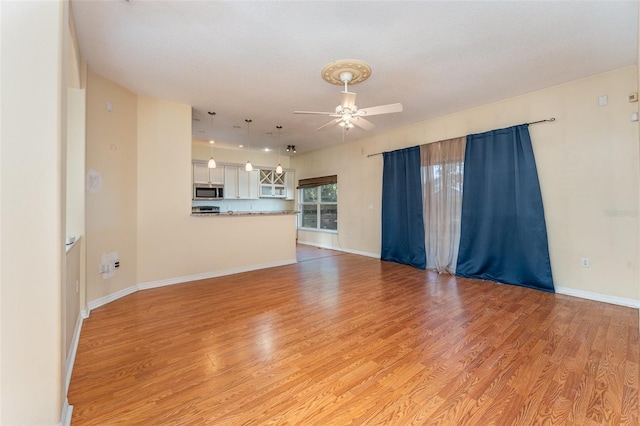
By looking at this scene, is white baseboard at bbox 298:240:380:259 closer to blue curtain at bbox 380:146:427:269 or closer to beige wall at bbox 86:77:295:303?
blue curtain at bbox 380:146:427:269

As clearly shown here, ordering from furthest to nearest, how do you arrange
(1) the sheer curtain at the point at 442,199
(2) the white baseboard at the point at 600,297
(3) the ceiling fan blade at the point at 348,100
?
(1) the sheer curtain at the point at 442,199, (2) the white baseboard at the point at 600,297, (3) the ceiling fan blade at the point at 348,100

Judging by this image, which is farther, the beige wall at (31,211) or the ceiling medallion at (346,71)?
the ceiling medallion at (346,71)

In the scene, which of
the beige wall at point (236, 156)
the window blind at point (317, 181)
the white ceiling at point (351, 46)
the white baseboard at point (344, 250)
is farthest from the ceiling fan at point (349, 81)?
the beige wall at point (236, 156)

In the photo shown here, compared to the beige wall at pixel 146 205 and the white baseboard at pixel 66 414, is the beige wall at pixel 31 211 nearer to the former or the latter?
the white baseboard at pixel 66 414

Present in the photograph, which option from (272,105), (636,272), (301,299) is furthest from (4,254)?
(636,272)

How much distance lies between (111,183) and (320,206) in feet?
16.8

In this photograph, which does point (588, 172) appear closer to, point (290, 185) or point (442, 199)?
point (442, 199)

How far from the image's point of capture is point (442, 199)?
4.75 metres

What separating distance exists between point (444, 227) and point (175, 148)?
4.55 meters

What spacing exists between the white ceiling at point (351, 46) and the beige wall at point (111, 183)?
289 millimetres

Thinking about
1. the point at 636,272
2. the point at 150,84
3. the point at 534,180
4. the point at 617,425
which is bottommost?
the point at 617,425

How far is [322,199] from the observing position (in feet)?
25.4

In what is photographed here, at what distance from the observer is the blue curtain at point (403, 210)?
510cm

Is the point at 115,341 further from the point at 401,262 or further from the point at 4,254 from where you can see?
the point at 401,262
